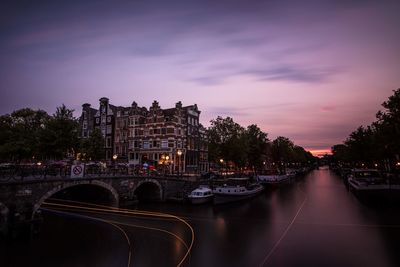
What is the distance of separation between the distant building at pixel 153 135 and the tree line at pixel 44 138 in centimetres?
1055

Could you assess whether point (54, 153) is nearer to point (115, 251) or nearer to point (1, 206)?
point (1, 206)

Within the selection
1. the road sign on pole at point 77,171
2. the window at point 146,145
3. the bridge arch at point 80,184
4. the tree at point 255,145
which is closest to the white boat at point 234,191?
the bridge arch at point 80,184

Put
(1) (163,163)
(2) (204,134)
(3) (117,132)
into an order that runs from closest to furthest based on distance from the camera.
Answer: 1. (1) (163,163)
2. (3) (117,132)
3. (2) (204,134)

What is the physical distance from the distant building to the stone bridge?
14.5m

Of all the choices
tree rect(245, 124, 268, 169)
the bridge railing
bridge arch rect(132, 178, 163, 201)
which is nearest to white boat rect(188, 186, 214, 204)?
bridge arch rect(132, 178, 163, 201)

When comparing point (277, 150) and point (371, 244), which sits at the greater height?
point (277, 150)

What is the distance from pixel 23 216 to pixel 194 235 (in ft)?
50.8

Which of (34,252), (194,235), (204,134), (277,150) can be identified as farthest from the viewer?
(277,150)

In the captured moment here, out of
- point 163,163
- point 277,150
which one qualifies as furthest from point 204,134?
point 277,150

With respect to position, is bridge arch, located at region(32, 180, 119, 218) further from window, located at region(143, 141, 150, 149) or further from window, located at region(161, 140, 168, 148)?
window, located at region(143, 141, 150, 149)

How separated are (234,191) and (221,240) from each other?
79.1 ft

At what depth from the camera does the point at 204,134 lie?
85062mm

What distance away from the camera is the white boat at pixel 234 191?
48781 millimetres

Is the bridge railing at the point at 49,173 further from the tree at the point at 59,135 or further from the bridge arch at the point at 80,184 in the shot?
the tree at the point at 59,135
